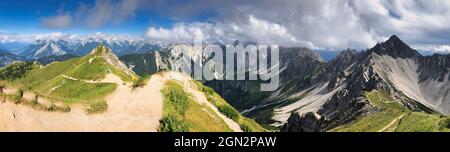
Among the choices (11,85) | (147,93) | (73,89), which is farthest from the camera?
(73,89)

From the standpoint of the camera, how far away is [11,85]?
2963 inches

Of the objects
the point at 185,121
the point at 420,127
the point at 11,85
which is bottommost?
the point at 420,127

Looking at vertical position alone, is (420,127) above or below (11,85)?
below

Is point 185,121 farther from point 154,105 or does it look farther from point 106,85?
point 106,85

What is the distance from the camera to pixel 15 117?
69000mm

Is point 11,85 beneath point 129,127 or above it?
above

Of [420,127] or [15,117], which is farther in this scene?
[420,127]

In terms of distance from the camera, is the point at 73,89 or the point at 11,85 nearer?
the point at 11,85
